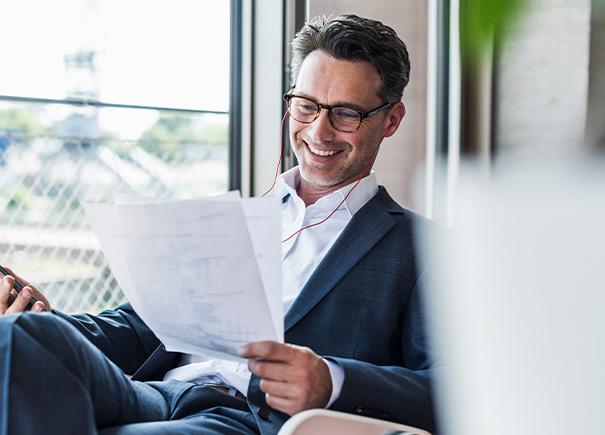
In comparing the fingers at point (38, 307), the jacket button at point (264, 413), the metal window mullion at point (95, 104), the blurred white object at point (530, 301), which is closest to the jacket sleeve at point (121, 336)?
the fingers at point (38, 307)

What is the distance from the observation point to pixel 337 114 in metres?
1.98

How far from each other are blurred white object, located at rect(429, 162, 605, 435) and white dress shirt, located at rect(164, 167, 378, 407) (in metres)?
1.44

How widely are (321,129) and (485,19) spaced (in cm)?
163

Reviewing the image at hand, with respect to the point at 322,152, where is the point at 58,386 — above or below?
below

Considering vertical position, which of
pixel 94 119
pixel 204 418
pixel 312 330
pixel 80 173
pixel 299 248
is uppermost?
pixel 94 119

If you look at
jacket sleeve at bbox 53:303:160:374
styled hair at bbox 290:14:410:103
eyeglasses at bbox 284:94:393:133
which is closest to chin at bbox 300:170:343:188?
eyeglasses at bbox 284:94:393:133

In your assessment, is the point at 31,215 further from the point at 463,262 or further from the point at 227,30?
the point at 463,262

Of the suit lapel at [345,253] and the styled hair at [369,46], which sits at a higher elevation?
the styled hair at [369,46]

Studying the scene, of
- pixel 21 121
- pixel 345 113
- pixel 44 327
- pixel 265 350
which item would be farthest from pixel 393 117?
pixel 21 121

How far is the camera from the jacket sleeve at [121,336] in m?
1.85

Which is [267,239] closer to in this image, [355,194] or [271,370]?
[271,370]

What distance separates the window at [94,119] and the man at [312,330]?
1.34m

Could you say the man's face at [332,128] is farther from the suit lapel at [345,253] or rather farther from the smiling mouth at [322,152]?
the suit lapel at [345,253]

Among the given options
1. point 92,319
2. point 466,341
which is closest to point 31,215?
point 92,319
